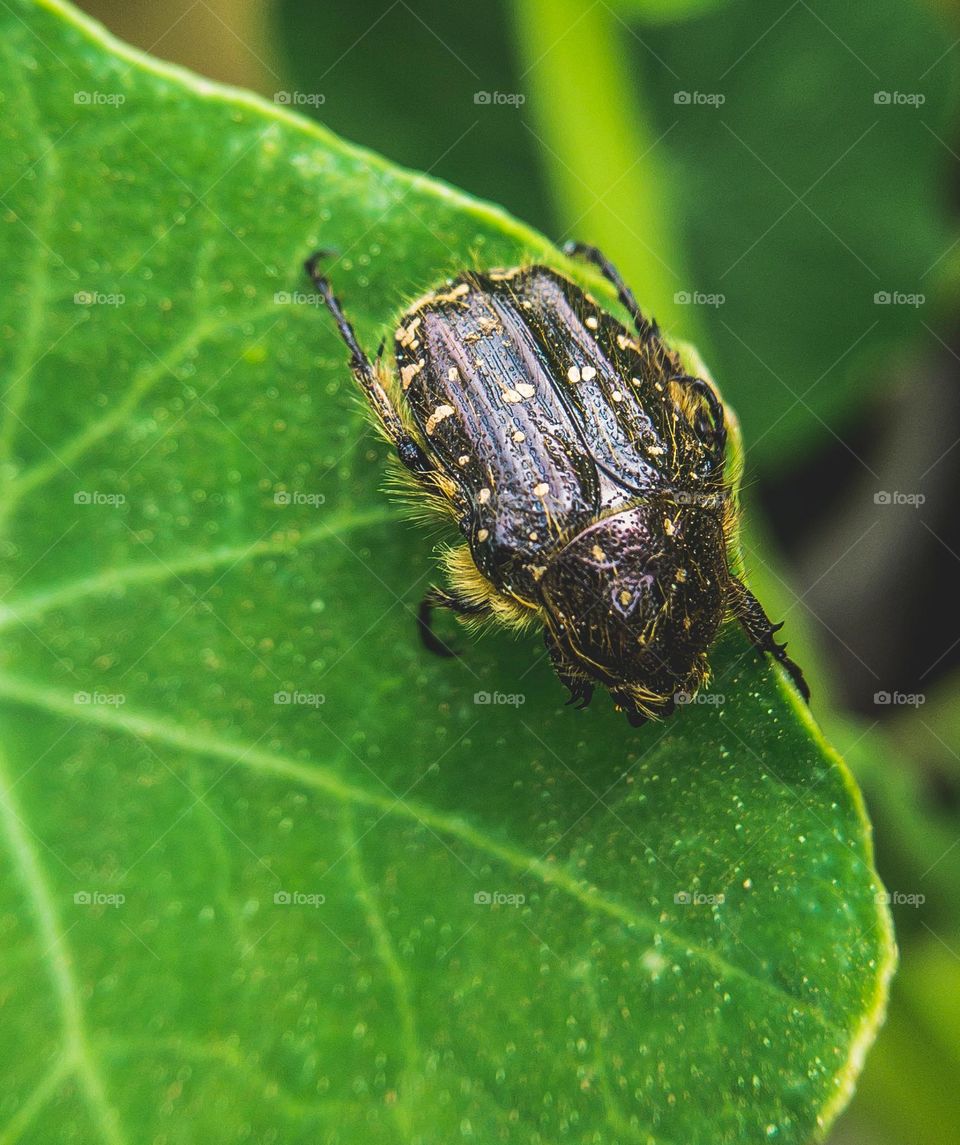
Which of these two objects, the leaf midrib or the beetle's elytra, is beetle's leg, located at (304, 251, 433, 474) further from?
the leaf midrib

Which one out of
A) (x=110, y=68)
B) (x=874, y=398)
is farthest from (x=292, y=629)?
(x=874, y=398)

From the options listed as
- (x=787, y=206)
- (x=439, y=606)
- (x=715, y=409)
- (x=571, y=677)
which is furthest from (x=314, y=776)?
(x=787, y=206)

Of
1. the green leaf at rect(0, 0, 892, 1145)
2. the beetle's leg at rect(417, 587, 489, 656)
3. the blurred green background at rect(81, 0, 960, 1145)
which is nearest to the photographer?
the green leaf at rect(0, 0, 892, 1145)

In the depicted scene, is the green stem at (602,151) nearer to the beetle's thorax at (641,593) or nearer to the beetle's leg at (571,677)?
the beetle's thorax at (641,593)

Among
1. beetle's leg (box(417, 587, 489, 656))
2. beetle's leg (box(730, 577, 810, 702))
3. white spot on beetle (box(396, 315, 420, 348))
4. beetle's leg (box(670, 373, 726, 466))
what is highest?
beetle's leg (box(670, 373, 726, 466))

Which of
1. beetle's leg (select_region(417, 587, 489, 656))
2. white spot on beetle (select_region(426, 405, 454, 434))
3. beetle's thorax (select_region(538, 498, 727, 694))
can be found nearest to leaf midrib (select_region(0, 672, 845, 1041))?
beetle's leg (select_region(417, 587, 489, 656))
